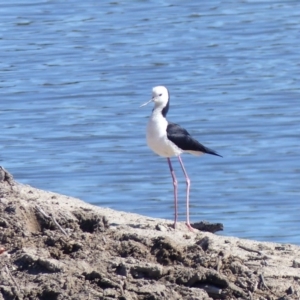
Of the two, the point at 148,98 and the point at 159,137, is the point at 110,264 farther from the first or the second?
the point at 148,98

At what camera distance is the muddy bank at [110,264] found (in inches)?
260

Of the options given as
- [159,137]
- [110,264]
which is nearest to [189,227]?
[159,137]

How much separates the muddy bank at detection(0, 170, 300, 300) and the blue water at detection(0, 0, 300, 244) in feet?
9.86

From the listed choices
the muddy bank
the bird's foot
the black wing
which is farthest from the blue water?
the muddy bank

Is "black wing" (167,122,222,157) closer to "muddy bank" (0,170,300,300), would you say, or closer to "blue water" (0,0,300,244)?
"blue water" (0,0,300,244)

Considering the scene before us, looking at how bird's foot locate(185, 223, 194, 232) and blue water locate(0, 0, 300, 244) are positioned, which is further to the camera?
blue water locate(0, 0, 300, 244)

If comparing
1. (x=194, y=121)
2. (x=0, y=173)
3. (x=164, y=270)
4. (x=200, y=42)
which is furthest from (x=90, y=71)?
(x=164, y=270)

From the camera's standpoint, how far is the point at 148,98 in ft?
50.5

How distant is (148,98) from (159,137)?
220 inches

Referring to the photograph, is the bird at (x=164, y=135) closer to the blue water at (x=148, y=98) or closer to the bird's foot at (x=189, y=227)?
the bird's foot at (x=189, y=227)

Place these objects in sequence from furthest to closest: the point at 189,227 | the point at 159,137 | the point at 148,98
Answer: the point at 148,98, the point at 159,137, the point at 189,227

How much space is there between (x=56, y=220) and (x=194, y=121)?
7.01m

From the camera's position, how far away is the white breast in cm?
986

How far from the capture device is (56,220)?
295 inches
